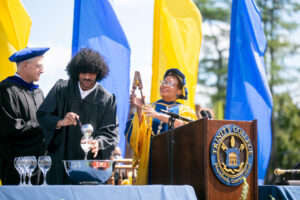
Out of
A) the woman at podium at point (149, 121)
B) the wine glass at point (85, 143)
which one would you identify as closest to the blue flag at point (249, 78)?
the woman at podium at point (149, 121)

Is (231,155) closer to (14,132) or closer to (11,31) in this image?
(14,132)

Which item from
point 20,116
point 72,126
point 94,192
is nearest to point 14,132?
point 20,116

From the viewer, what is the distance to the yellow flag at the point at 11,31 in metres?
6.27

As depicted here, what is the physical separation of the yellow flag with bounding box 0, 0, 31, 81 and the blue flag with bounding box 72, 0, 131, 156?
2.27 ft

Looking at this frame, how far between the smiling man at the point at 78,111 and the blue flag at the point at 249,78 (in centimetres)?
307

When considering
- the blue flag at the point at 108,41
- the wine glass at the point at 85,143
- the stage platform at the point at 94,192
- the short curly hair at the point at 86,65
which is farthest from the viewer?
the blue flag at the point at 108,41

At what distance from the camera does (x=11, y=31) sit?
253 inches

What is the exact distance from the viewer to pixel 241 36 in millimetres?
7691

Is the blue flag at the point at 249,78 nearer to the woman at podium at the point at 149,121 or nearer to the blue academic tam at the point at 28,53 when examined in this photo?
the woman at podium at the point at 149,121

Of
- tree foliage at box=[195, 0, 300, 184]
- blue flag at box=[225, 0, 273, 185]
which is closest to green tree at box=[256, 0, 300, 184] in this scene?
tree foliage at box=[195, 0, 300, 184]

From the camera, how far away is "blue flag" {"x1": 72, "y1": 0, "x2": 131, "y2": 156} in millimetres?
6816

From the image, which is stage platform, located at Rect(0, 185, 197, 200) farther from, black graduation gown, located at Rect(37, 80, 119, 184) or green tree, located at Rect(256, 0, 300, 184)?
green tree, located at Rect(256, 0, 300, 184)

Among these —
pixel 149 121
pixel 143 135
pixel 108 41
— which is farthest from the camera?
pixel 108 41

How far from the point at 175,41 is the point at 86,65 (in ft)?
10.5
